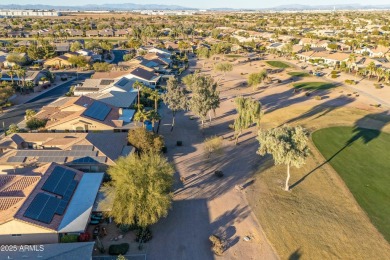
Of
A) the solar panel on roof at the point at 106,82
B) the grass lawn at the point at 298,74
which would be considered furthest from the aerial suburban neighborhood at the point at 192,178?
the grass lawn at the point at 298,74

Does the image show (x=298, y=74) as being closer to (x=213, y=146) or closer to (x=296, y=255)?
(x=213, y=146)

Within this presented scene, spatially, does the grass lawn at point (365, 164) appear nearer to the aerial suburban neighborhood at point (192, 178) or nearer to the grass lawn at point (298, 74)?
the aerial suburban neighborhood at point (192, 178)

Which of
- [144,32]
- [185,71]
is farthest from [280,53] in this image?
[144,32]

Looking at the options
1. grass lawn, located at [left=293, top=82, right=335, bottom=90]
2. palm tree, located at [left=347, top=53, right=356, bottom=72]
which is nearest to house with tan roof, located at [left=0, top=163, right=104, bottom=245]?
grass lawn, located at [left=293, top=82, right=335, bottom=90]

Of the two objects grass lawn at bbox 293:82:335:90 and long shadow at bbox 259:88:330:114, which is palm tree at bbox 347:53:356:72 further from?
long shadow at bbox 259:88:330:114

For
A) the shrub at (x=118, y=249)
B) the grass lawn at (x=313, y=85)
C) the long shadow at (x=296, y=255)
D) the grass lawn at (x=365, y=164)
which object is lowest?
the grass lawn at (x=313, y=85)

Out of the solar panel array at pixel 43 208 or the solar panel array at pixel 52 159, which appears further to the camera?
the solar panel array at pixel 52 159

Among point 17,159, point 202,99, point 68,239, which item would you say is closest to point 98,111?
point 17,159
